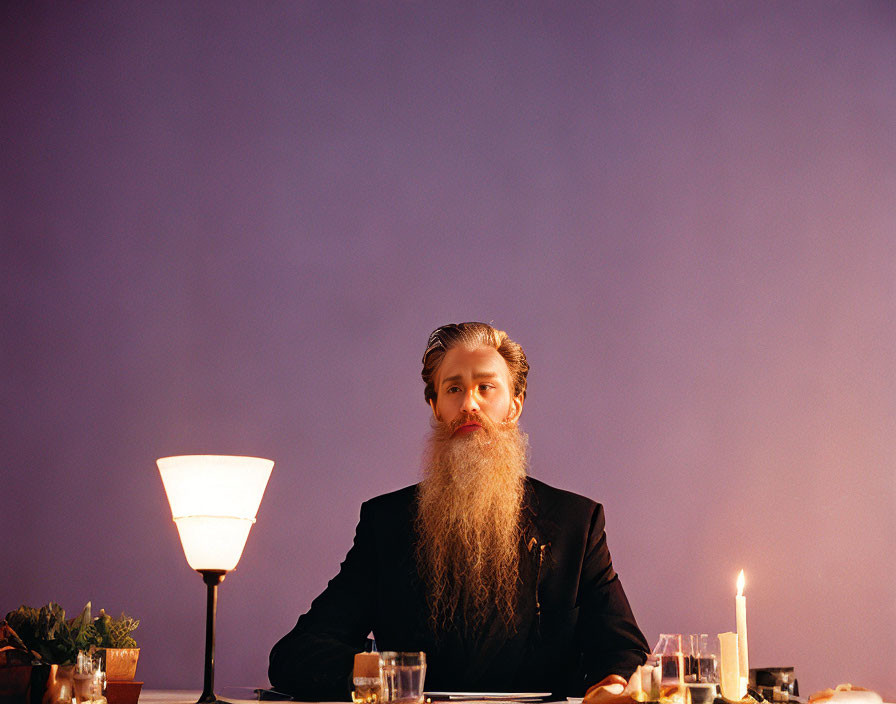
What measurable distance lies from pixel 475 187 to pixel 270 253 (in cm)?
75

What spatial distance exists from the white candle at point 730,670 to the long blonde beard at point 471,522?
0.92m

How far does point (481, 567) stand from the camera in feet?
8.41

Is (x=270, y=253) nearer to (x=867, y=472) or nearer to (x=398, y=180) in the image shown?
(x=398, y=180)

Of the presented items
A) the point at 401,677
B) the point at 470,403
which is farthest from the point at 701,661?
the point at 470,403

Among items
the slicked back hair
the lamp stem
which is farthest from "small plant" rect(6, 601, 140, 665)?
the slicked back hair

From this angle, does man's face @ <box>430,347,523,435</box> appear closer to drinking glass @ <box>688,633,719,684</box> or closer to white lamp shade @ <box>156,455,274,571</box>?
white lamp shade @ <box>156,455,274,571</box>

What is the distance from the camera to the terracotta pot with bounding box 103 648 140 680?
1.80 m

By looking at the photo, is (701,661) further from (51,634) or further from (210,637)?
(51,634)

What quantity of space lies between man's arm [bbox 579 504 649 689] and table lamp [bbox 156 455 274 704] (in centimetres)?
91

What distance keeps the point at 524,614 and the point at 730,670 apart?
0.94 m

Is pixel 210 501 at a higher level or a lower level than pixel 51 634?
higher

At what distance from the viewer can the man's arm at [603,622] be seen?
7.61ft

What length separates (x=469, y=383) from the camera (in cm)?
268

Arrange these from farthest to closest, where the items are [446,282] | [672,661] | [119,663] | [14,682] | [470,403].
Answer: [446,282]
[470,403]
[119,663]
[14,682]
[672,661]
